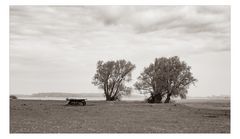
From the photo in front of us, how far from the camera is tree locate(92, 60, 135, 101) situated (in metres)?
84.6

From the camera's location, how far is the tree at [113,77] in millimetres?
84625

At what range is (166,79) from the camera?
78.8m

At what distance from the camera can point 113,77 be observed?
283ft

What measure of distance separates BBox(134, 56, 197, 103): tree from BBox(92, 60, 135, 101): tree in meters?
5.21

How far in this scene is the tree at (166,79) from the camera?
78.8 meters

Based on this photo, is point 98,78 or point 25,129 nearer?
point 25,129

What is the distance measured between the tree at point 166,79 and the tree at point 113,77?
5.21 metres

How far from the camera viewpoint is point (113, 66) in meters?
86.6

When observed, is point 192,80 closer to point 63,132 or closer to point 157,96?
point 157,96

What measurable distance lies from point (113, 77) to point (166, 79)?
14677 millimetres
